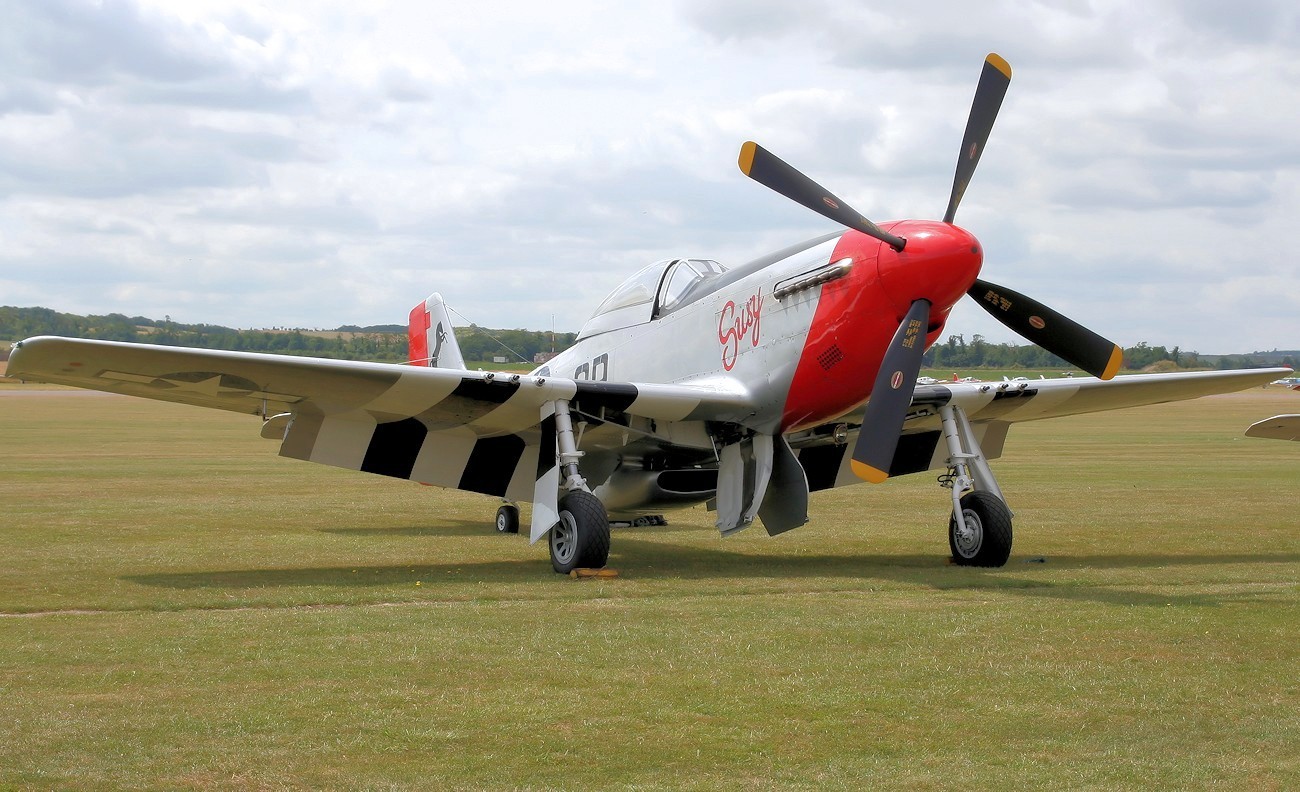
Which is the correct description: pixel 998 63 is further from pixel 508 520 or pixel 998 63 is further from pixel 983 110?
pixel 508 520

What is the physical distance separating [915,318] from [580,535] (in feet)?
10.2

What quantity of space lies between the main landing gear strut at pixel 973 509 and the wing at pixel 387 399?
1898 millimetres

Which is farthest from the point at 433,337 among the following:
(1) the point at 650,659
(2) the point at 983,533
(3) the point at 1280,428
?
(1) the point at 650,659

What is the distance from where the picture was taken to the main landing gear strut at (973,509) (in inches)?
411

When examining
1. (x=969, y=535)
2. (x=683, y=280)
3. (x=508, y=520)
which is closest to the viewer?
(x=969, y=535)

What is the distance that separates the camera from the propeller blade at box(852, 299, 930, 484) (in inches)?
369

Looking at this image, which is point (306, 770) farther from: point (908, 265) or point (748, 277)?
point (748, 277)

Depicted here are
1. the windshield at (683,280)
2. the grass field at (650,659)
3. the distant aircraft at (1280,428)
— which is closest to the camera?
the grass field at (650,659)

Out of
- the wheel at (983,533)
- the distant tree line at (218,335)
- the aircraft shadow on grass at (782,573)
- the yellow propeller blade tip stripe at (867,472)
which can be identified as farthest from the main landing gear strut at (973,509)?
the distant tree line at (218,335)

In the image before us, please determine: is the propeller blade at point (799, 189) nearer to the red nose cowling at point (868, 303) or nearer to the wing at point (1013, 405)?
the red nose cowling at point (868, 303)

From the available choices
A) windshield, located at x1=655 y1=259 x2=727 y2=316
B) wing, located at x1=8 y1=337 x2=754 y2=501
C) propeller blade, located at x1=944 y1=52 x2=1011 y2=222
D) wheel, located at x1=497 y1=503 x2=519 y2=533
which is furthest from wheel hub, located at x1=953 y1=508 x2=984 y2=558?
wheel, located at x1=497 y1=503 x2=519 y2=533

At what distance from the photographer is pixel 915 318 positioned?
9484 mm

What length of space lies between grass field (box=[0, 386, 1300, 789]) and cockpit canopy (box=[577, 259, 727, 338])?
2.35 metres

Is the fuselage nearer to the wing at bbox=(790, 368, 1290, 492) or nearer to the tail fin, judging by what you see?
the wing at bbox=(790, 368, 1290, 492)
